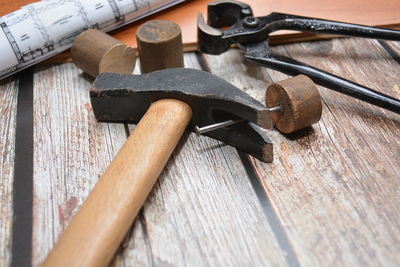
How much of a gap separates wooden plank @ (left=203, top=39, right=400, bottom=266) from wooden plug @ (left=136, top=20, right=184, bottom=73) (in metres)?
0.17

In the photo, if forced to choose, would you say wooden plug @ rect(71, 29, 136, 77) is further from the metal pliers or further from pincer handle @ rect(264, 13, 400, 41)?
pincer handle @ rect(264, 13, 400, 41)

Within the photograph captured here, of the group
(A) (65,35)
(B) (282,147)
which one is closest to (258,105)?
(B) (282,147)

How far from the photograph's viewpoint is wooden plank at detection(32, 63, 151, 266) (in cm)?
82

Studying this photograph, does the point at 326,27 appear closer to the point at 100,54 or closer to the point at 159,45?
the point at 159,45

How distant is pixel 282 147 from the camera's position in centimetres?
94

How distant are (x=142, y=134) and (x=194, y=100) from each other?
5.4 inches

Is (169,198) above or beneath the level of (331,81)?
beneath

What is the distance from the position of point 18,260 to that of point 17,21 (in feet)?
2.10

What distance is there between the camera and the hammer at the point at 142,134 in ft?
2.25

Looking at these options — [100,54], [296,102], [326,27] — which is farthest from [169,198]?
[326,27]

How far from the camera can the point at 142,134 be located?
844 mm

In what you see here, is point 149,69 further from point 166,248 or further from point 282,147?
point 166,248

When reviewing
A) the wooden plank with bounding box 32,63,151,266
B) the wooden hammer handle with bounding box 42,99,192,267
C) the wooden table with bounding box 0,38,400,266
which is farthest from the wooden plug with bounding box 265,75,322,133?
the wooden plank with bounding box 32,63,151,266

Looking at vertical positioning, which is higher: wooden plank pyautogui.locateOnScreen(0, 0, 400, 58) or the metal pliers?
the metal pliers
